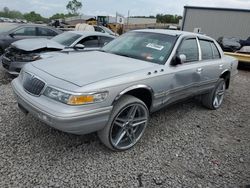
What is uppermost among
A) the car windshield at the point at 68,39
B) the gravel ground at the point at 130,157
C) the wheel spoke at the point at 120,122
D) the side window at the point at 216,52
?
the side window at the point at 216,52

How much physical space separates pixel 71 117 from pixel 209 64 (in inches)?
122

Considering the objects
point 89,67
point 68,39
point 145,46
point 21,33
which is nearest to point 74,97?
point 89,67

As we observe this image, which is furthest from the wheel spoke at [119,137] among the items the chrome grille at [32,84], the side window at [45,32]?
the side window at [45,32]

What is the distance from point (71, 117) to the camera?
2586 mm

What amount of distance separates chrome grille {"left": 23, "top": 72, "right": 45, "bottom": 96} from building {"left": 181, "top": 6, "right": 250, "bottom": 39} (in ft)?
69.9

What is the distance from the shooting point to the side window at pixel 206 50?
15.2 ft

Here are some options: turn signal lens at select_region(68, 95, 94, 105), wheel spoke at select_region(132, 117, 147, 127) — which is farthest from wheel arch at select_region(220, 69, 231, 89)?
turn signal lens at select_region(68, 95, 94, 105)

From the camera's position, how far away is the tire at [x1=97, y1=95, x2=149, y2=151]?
302 cm

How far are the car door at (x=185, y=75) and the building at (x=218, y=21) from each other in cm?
1929

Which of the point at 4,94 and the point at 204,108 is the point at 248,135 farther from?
the point at 4,94

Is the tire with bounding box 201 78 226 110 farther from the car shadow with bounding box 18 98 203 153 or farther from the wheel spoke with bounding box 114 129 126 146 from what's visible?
the wheel spoke with bounding box 114 129 126 146

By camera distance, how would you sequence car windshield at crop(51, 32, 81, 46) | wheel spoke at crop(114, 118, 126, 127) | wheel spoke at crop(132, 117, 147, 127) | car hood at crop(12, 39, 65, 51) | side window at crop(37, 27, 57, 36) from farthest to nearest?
side window at crop(37, 27, 57, 36) → car windshield at crop(51, 32, 81, 46) → car hood at crop(12, 39, 65, 51) → wheel spoke at crop(132, 117, 147, 127) → wheel spoke at crop(114, 118, 126, 127)

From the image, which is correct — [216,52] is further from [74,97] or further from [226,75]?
[74,97]

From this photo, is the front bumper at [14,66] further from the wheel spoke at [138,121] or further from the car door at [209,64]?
the car door at [209,64]
